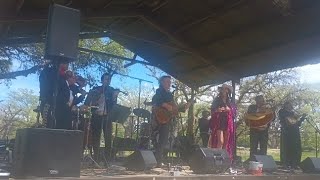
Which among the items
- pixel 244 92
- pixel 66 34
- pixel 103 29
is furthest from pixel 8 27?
pixel 244 92

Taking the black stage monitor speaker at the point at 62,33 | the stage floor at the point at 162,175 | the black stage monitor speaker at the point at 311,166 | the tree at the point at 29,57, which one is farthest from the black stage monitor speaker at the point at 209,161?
the tree at the point at 29,57

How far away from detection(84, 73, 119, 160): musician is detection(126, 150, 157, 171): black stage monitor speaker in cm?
62

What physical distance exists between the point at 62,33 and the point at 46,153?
129cm

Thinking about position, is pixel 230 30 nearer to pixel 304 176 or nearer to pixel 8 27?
pixel 304 176

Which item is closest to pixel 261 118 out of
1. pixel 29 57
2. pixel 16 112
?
pixel 29 57

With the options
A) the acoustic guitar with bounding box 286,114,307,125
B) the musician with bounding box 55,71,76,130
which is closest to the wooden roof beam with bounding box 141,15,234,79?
the acoustic guitar with bounding box 286,114,307,125

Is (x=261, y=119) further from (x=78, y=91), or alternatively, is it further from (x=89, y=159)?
(x=78, y=91)

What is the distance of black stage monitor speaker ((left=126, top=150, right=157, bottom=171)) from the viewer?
5000 millimetres

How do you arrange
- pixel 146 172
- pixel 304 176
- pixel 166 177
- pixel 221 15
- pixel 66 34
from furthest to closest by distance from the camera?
pixel 221 15, pixel 304 176, pixel 146 172, pixel 166 177, pixel 66 34

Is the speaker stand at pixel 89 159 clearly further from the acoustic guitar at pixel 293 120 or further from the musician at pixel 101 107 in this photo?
the acoustic guitar at pixel 293 120

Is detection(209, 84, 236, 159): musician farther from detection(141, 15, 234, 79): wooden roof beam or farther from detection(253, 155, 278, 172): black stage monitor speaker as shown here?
detection(141, 15, 234, 79): wooden roof beam

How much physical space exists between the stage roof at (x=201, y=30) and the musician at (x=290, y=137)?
1.12 metres

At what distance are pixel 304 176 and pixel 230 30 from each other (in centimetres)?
300

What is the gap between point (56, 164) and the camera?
3.56 m
